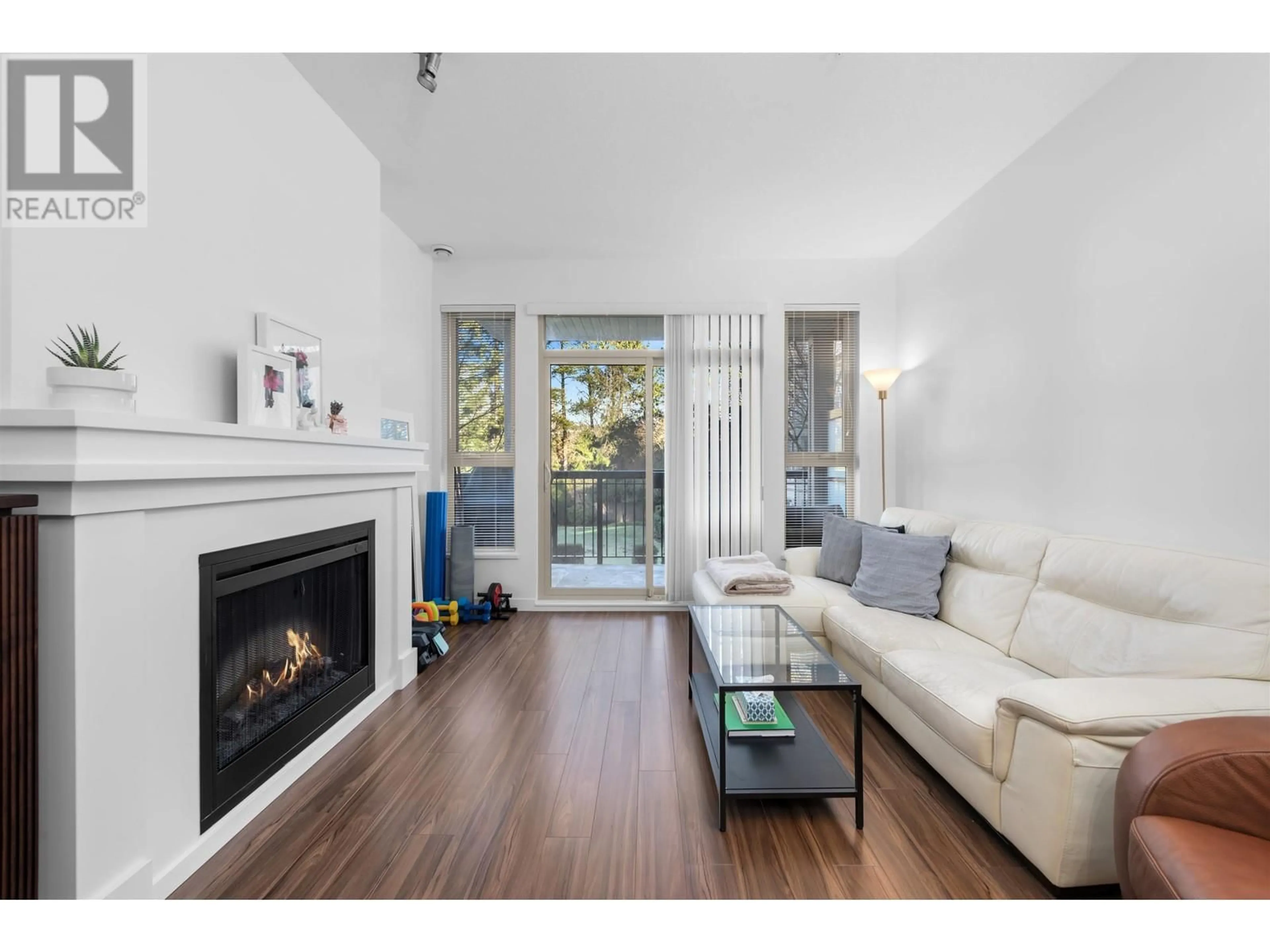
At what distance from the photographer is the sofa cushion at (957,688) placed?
1.70m

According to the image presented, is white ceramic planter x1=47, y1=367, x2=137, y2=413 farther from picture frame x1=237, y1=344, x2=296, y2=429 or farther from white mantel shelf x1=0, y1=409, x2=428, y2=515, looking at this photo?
picture frame x1=237, y1=344, x2=296, y2=429

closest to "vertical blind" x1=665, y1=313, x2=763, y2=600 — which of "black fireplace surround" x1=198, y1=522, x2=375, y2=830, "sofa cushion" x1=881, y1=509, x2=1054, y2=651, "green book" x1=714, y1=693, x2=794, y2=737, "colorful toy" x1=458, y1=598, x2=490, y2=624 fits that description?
"colorful toy" x1=458, y1=598, x2=490, y2=624

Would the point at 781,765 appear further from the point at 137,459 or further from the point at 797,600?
the point at 137,459

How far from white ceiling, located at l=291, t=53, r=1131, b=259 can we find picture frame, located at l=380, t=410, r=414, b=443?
50.2 inches

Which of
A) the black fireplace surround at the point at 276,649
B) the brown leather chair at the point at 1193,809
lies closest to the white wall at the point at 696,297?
the black fireplace surround at the point at 276,649

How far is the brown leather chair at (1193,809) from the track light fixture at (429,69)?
3.07 metres

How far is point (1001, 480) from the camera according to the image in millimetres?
3070

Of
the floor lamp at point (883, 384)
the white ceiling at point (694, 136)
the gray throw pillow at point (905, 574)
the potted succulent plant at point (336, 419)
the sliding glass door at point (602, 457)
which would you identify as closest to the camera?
the white ceiling at point (694, 136)

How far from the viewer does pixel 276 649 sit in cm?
203

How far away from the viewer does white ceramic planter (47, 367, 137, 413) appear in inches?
49.8

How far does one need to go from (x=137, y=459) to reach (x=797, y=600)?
291cm

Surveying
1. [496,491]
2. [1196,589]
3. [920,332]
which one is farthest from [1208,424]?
[496,491]

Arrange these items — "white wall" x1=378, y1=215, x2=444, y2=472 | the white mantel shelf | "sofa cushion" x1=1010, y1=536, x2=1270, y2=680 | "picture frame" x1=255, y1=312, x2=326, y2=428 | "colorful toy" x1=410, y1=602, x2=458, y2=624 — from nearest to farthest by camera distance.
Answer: the white mantel shelf
"sofa cushion" x1=1010, y1=536, x2=1270, y2=680
"picture frame" x1=255, y1=312, x2=326, y2=428
"white wall" x1=378, y1=215, x2=444, y2=472
"colorful toy" x1=410, y1=602, x2=458, y2=624

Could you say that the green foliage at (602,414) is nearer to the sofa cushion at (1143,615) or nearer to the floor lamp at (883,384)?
the floor lamp at (883,384)
